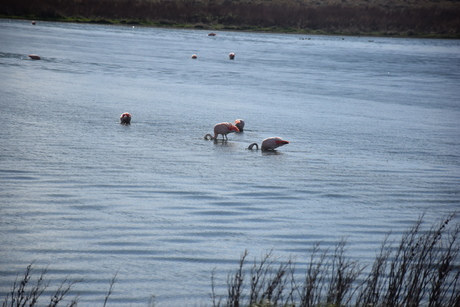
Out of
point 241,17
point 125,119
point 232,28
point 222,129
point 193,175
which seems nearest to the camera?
point 193,175

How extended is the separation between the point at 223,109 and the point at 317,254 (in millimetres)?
9920

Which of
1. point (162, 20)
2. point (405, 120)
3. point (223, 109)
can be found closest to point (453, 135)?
point (405, 120)

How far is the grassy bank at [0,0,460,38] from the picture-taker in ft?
186

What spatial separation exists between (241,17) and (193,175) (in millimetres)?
53338

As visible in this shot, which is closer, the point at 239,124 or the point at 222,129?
the point at 222,129

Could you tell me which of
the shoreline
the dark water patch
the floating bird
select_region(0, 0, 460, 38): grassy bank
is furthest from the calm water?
select_region(0, 0, 460, 38): grassy bank

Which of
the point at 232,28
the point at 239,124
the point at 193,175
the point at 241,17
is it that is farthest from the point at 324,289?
the point at 241,17

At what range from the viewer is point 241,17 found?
6106 cm

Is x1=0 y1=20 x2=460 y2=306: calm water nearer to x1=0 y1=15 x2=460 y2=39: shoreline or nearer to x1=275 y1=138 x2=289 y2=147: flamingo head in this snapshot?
x1=275 y1=138 x2=289 y2=147: flamingo head

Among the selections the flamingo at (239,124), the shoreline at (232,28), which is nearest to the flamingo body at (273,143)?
the flamingo at (239,124)

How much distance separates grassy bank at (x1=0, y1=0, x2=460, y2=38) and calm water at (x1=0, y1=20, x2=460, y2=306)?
1429 inches

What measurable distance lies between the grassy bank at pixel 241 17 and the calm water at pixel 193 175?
36.3 meters

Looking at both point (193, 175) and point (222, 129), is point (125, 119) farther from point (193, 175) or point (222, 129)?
point (193, 175)

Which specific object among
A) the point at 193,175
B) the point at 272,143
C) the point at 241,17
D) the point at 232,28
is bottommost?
the point at 193,175
